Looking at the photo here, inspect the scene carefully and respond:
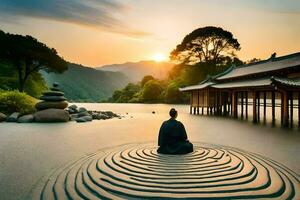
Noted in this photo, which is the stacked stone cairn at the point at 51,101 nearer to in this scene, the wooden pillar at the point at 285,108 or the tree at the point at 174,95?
the wooden pillar at the point at 285,108

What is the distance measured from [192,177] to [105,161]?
2244mm

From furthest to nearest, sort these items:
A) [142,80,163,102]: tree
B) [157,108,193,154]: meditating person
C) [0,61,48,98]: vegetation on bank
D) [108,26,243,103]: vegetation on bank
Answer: [142,80,163,102]: tree → [108,26,243,103]: vegetation on bank → [0,61,48,98]: vegetation on bank → [157,108,193,154]: meditating person

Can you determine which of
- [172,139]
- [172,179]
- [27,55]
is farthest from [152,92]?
[172,179]

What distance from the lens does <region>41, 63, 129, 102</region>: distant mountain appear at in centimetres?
11894

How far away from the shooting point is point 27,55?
35625 millimetres

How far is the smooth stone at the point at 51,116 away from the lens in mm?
16531

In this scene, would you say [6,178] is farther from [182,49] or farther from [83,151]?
[182,49]

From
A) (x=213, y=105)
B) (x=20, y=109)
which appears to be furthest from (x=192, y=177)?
(x=213, y=105)

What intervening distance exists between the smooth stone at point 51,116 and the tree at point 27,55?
20.1 meters

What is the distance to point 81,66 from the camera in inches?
6097

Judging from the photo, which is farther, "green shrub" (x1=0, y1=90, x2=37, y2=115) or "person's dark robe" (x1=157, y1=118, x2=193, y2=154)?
"green shrub" (x1=0, y1=90, x2=37, y2=115)

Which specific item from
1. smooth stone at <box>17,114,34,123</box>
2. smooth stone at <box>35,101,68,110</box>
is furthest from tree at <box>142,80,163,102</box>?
smooth stone at <box>17,114,34,123</box>

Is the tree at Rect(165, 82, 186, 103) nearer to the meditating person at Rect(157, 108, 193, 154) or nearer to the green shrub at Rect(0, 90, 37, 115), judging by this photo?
the green shrub at Rect(0, 90, 37, 115)

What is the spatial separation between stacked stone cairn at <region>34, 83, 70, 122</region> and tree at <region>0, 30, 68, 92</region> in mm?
18519
